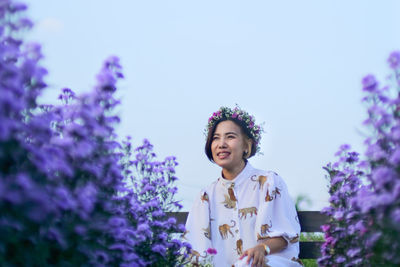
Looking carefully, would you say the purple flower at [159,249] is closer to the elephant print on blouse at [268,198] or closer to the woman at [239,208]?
the woman at [239,208]

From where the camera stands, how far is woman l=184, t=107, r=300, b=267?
4.53 m

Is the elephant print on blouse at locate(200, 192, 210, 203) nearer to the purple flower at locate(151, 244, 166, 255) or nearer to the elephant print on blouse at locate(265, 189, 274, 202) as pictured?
the elephant print on blouse at locate(265, 189, 274, 202)

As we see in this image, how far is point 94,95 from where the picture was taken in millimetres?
2717

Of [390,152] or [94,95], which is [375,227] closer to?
[390,152]

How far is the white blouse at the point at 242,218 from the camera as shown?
455 centimetres

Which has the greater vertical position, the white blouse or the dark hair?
the dark hair

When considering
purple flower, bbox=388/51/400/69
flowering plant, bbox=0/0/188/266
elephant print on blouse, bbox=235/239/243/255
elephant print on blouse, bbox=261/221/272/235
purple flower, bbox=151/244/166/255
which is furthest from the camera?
elephant print on blouse, bbox=235/239/243/255

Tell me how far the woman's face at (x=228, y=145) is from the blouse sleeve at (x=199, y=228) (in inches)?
18.1

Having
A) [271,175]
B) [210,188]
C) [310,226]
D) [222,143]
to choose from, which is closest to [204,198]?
[210,188]

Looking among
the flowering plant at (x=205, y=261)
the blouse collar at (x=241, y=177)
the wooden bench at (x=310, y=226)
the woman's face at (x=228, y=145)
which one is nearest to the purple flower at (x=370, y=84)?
the woman's face at (x=228, y=145)

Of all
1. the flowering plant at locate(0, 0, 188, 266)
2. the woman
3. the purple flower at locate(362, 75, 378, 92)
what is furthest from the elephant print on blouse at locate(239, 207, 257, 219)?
the purple flower at locate(362, 75, 378, 92)

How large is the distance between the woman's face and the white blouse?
17 centimetres

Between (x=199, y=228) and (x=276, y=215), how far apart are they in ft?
2.72

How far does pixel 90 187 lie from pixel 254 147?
121 inches
